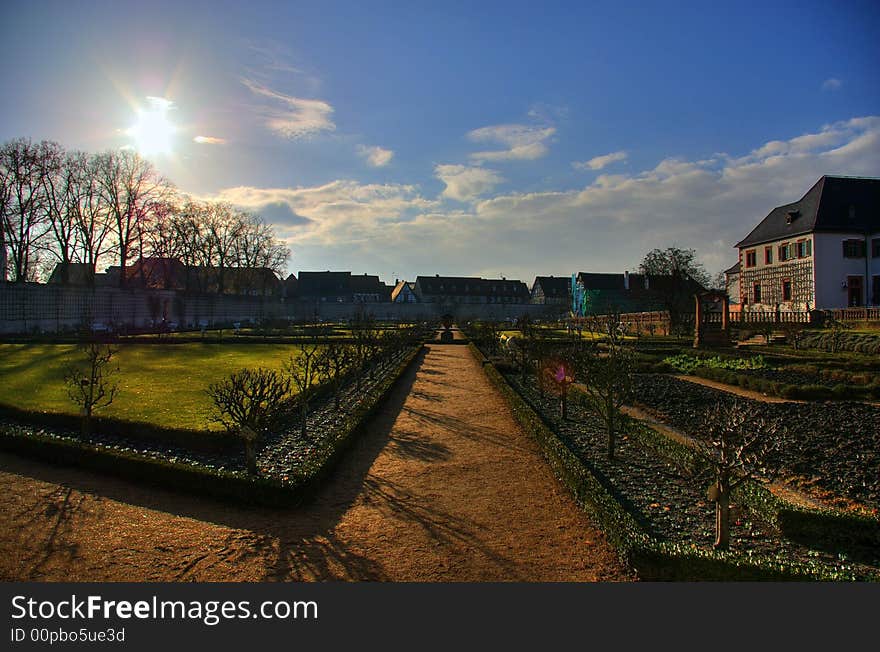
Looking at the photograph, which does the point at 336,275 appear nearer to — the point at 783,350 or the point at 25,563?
the point at 783,350

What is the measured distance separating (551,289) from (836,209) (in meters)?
52.8

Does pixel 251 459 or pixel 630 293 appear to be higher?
pixel 630 293

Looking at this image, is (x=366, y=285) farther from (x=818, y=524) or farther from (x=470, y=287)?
(x=818, y=524)

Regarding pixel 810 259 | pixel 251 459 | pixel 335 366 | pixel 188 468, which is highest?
pixel 810 259

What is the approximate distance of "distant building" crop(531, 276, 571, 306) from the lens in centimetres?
8669

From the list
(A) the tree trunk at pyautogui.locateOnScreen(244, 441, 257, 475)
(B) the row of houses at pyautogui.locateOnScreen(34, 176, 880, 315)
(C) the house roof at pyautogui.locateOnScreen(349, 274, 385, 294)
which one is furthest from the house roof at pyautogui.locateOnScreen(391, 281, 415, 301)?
(A) the tree trunk at pyautogui.locateOnScreen(244, 441, 257, 475)

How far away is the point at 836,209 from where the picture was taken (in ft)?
121

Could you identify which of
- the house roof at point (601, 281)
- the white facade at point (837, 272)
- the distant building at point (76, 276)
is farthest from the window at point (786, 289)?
the distant building at point (76, 276)

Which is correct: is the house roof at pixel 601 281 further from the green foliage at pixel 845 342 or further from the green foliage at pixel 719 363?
the green foliage at pixel 719 363

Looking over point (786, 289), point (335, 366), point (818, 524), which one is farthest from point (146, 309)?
point (786, 289)

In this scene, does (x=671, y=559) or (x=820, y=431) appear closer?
(x=671, y=559)

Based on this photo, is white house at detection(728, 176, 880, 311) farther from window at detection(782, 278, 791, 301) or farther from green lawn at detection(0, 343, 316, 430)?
green lawn at detection(0, 343, 316, 430)

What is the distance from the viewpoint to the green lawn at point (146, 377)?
404 inches

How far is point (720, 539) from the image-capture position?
4.49 m
